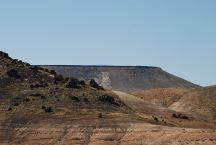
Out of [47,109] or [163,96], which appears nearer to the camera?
[47,109]

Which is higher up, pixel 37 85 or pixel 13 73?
pixel 13 73

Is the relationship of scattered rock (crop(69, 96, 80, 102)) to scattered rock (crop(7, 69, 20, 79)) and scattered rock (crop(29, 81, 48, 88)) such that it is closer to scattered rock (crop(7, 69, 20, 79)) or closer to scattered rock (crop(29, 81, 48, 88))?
scattered rock (crop(29, 81, 48, 88))

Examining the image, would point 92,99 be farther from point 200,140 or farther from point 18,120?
point 200,140

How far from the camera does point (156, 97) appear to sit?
171375mm

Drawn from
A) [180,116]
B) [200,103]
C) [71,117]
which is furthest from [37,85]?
[200,103]

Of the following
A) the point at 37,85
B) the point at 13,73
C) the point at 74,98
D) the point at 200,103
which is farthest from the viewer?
the point at 200,103

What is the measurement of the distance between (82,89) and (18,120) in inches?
667

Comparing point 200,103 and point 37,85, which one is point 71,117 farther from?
point 200,103

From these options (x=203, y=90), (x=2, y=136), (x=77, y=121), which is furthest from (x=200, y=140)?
(x=203, y=90)

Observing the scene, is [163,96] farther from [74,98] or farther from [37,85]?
[74,98]

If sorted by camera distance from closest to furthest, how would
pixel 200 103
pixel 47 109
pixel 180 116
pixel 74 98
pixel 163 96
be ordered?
pixel 47 109 < pixel 74 98 < pixel 180 116 < pixel 200 103 < pixel 163 96

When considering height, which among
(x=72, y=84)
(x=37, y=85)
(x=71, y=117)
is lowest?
(x=71, y=117)

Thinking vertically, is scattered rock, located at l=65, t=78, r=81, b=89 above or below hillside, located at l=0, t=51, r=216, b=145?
above

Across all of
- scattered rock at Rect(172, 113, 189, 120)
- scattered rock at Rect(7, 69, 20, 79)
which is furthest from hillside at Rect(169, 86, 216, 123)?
scattered rock at Rect(7, 69, 20, 79)
